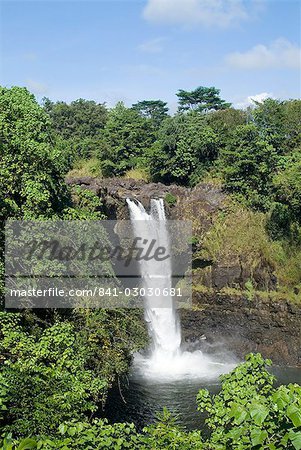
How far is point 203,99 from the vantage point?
135ft

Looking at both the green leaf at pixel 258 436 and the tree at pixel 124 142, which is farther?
the tree at pixel 124 142

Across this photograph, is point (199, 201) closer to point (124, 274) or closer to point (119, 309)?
point (124, 274)

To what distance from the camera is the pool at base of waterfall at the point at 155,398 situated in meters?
12.9

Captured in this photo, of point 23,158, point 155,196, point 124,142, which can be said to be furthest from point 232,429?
point 124,142

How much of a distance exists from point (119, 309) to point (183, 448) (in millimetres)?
6756

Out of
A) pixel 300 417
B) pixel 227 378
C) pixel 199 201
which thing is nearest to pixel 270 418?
pixel 300 417

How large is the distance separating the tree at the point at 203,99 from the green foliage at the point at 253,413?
34724mm

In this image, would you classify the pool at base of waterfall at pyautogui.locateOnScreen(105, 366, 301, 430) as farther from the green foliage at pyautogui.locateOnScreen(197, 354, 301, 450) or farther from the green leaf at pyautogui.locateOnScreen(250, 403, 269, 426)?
the green leaf at pyautogui.locateOnScreen(250, 403, 269, 426)

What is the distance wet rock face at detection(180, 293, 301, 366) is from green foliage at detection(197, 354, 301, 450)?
12.9 meters

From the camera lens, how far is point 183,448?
198 inches

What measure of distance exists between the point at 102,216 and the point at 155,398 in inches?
229

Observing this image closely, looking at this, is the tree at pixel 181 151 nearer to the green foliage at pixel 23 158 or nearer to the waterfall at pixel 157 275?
the waterfall at pixel 157 275

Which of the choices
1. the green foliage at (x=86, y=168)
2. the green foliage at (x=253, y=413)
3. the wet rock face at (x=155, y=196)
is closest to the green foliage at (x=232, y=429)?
the green foliage at (x=253, y=413)

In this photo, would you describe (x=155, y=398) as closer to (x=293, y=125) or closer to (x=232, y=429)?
(x=232, y=429)
